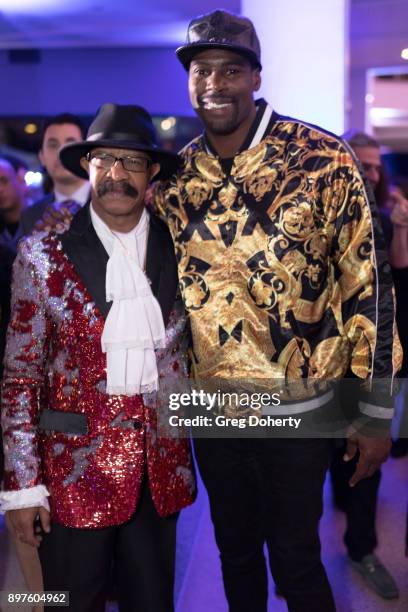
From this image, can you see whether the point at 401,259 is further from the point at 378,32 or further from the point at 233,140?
the point at 378,32

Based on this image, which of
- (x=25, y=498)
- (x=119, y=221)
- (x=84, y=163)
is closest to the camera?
(x=25, y=498)

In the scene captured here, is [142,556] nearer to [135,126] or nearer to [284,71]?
[135,126]

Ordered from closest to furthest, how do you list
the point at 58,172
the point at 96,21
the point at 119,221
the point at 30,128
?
1. the point at 119,221
2. the point at 58,172
3. the point at 96,21
4. the point at 30,128

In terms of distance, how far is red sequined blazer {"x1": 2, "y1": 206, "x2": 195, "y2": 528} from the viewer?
1661mm

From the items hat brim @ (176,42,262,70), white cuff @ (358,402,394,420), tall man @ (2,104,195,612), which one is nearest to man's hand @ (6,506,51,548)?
tall man @ (2,104,195,612)

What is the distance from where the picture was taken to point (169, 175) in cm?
190

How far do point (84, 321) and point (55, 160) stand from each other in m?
1.75

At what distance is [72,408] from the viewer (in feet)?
5.49

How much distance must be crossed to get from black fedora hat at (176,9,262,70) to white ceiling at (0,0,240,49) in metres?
4.41

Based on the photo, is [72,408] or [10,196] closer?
[72,408]

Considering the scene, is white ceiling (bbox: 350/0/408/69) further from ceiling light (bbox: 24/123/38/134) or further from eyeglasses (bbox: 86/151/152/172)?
eyeglasses (bbox: 86/151/152/172)

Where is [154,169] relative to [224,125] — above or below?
below

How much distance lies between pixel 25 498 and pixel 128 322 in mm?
473

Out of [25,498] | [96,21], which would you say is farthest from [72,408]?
[96,21]
